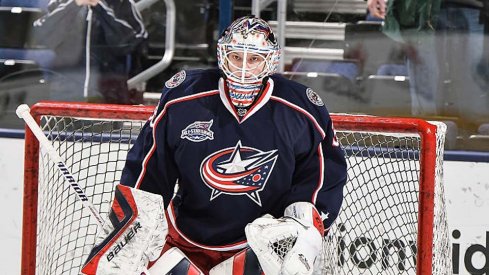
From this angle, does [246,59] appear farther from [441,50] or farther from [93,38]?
[93,38]

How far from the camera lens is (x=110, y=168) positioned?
12.4 ft

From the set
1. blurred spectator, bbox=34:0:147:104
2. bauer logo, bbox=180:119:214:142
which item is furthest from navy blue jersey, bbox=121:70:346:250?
blurred spectator, bbox=34:0:147:104

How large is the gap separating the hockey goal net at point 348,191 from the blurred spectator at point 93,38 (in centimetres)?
59

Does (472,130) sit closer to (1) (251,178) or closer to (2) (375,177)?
(2) (375,177)

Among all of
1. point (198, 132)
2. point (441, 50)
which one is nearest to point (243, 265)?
point (198, 132)

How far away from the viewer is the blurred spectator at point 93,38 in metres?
4.35

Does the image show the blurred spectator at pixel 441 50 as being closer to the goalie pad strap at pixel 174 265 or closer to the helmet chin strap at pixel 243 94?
the helmet chin strap at pixel 243 94

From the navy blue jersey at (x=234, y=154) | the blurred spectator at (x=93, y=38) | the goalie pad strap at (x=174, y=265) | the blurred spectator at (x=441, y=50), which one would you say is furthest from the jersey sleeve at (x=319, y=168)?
the blurred spectator at (x=93, y=38)

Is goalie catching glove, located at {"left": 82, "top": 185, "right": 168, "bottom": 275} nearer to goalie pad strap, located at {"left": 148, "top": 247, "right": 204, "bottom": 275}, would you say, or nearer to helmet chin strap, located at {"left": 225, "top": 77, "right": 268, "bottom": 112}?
goalie pad strap, located at {"left": 148, "top": 247, "right": 204, "bottom": 275}

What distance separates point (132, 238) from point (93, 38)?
1.61 meters

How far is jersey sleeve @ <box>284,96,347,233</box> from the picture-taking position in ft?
9.82

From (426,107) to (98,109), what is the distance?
1238 millimetres

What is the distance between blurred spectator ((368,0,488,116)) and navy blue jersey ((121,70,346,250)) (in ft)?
3.78

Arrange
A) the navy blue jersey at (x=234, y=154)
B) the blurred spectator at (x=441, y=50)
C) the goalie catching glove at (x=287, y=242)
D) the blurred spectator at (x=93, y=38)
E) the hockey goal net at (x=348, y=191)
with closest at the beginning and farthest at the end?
the goalie catching glove at (x=287, y=242) → the navy blue jersey at (x=234, y=154) → the hockey goal net at (x=348, y=191) → the blurred spectator at (x=441, y=50) → the blurred spectator at (x=93, y=38)
